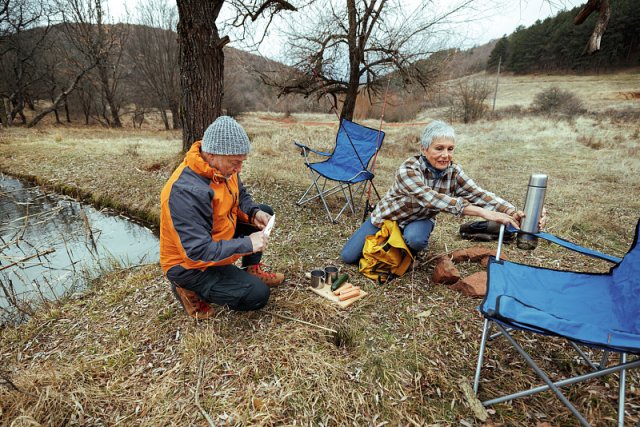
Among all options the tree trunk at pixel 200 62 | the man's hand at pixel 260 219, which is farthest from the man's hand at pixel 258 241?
the tree trunk at pixel 200 62

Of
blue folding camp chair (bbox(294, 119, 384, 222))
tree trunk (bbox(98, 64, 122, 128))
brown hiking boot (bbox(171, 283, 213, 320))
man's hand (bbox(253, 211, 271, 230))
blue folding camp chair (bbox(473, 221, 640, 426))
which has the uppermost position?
tree trunk (bbox(98, 64, 122, 128))

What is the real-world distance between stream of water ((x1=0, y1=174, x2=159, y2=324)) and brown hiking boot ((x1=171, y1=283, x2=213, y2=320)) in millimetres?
840

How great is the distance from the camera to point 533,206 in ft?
6.25

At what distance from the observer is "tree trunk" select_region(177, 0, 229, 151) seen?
13.0 ft

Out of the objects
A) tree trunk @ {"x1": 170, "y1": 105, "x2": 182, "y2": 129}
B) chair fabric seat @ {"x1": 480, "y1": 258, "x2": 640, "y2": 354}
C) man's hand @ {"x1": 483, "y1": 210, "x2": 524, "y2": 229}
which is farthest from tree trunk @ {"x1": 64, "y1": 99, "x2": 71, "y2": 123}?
chair fabric seat @ {"x1": 480, "y1": 258, "x2": 640, "y2": 354}

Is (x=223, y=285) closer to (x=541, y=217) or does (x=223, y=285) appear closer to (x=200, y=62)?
(x=541, y=217)

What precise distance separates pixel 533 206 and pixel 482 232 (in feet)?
4.90

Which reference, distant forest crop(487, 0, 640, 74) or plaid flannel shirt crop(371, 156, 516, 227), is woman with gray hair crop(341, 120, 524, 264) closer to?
plaid flannel shirt crop(371, 156, 516, 227)

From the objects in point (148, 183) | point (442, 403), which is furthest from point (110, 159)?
point (442, 403)

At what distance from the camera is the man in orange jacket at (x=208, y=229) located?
1.66 metres

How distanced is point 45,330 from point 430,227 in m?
2.89

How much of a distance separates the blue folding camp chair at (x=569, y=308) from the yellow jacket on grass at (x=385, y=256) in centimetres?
79

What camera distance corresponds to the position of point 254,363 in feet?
5.61

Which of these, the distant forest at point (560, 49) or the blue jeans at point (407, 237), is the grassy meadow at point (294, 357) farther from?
the distant forest at point (560, 49)
